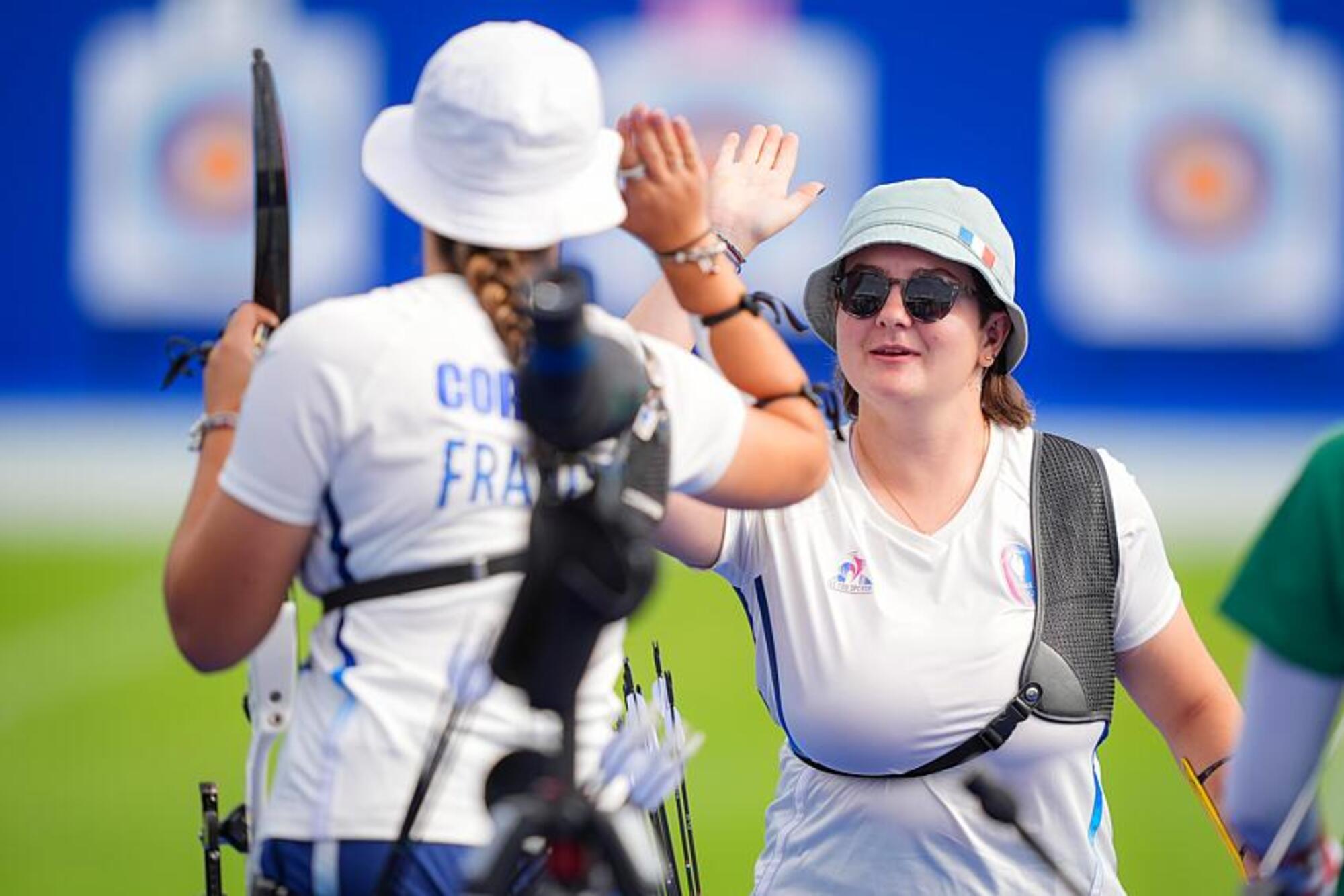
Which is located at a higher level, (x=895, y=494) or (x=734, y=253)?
(x=734, y=253)

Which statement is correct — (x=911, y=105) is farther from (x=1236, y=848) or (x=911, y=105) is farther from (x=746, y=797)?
(x=1236, y=848)

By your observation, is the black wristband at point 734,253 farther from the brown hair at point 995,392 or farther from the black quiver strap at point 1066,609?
the black quiver strap at point 1066,609

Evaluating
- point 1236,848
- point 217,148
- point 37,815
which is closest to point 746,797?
point 37,815

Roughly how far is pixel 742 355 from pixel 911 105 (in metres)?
6.11

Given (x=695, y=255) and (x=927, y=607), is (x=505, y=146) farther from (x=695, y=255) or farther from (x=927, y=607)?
(x=927, y=607)

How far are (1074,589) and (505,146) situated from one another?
1222mm

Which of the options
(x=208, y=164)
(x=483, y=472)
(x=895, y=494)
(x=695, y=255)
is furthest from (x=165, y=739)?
(x=483, y=472)

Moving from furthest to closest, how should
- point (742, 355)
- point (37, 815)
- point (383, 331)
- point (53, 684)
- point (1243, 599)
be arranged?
point (53, 684) → point (37, 815) → point (742, 355) → point (383, 331) → point (1243, 599)

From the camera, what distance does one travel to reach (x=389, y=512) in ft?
7.14

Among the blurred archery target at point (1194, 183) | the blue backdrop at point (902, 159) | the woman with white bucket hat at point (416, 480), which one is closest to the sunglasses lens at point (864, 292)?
the woman with white bucket hat at point (416, 480)

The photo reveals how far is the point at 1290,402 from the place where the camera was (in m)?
8.45

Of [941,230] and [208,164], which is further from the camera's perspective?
[208,164]

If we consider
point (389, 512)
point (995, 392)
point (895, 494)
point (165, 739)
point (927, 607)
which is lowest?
point (165, 739)

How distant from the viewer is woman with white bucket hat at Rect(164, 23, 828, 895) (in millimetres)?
2154
